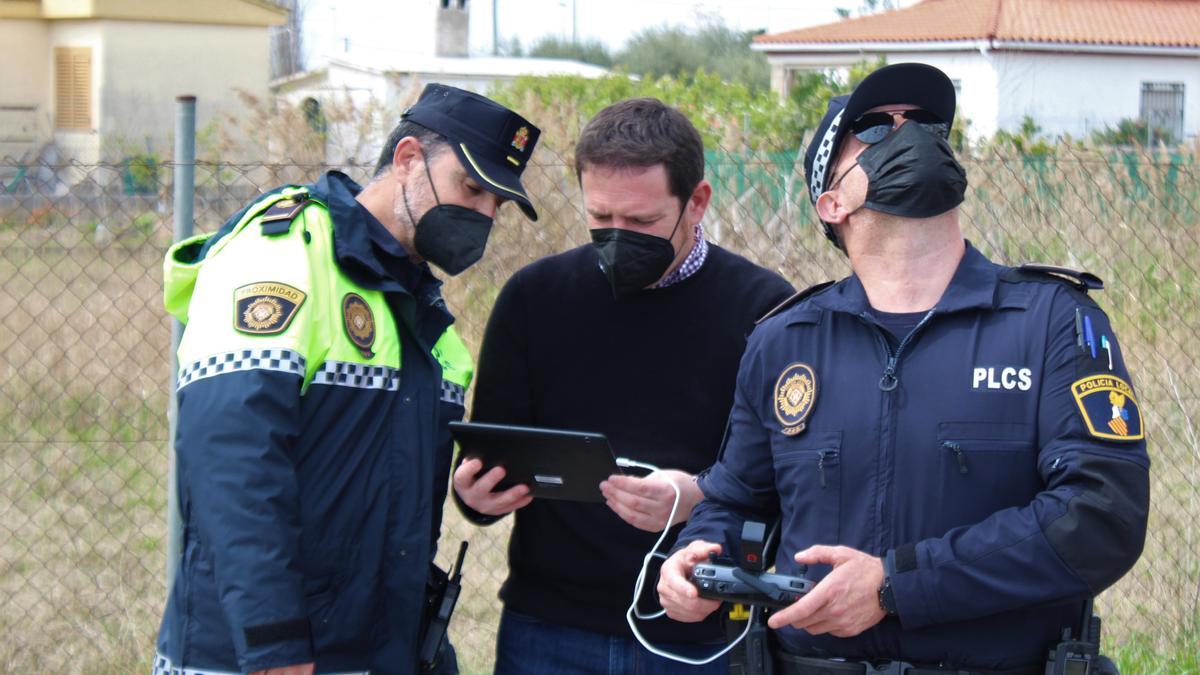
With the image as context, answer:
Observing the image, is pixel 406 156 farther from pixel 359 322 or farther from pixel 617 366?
pixel 617 366

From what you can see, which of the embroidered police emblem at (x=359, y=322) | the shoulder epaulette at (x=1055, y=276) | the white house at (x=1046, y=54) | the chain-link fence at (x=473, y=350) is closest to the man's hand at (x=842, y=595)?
the shoulder epaulette at (x=1055, y=276)

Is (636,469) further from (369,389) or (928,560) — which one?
(928,560)

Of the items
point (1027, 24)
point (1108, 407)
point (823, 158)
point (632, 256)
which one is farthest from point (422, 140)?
point (1027, 24)

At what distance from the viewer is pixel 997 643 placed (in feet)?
7.29

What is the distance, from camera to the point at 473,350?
6.30 meters

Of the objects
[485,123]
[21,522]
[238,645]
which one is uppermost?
[485,123]

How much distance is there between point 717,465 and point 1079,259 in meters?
4.70

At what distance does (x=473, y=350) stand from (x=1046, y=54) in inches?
1174

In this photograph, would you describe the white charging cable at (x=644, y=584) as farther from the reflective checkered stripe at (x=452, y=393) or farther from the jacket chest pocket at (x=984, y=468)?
the jacket chest pocket at (x=984, y=468)

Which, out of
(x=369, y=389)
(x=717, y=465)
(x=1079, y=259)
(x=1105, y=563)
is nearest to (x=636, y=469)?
(x=717, y=465)

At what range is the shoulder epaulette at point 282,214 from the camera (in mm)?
2555

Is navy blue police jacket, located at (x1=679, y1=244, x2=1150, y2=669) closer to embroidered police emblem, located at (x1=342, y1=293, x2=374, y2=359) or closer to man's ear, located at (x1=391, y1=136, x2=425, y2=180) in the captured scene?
embroidered police emblem, located at (x1=342, y1=293, x2=374, y2=359)

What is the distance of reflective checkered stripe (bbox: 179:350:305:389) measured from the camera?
2379 millimetres

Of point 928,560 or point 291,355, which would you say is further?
point 291,355
